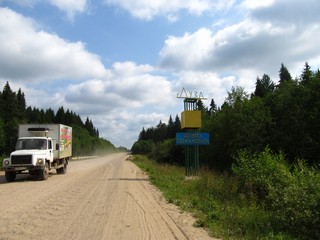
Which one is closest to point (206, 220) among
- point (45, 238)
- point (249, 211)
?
point (249, 211)

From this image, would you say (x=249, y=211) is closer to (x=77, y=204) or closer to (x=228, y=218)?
(x=228, y=218)

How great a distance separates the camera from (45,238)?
27.7 feet

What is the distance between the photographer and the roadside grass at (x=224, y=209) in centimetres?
909

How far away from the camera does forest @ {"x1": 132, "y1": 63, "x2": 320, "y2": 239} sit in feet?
30.6

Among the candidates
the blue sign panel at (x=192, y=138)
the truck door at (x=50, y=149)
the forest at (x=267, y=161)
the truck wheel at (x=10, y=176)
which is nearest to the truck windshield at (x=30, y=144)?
the truck door at (x=50, y=149)

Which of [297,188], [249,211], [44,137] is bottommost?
[249,211]

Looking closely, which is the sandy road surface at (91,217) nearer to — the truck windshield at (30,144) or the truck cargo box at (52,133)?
the truck windshield at (30,144)

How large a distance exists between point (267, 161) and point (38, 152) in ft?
48.8

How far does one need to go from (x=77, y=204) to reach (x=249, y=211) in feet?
19.1

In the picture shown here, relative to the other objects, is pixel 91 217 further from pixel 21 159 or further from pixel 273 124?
pixel 273 124

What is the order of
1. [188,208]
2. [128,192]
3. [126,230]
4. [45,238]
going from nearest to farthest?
1. [45,238]
2. [126,230]
3. [188,208]
4. [128,192]

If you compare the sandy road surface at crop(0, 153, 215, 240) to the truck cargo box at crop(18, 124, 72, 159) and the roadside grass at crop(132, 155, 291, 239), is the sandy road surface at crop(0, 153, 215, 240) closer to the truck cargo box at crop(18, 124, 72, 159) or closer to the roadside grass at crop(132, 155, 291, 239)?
the roadside grass at crop(132, 155, 291, 239)

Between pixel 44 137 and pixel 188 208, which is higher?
pixel 44 137

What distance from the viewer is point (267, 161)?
14781 mm
